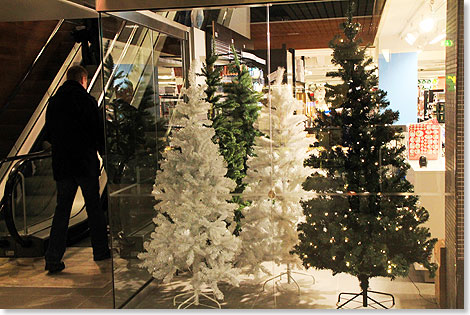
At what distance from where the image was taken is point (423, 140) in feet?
13.1

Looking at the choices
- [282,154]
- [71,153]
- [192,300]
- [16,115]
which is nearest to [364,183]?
[282,154]

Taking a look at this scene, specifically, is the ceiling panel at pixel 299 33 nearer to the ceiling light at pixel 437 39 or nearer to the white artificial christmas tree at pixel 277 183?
the white artificial christmas tree at pixel 277 183

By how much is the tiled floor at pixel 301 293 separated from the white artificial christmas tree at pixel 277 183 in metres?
0.16

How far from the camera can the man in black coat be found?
5570 mm

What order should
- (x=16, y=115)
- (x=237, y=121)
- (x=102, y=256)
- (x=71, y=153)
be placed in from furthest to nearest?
(x=16, y=115) → (x=102, y=256) → (x=71, y=153) → (x=237, y=121)

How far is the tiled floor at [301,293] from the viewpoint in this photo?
4.12 metres

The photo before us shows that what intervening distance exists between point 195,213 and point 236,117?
0.79 metres

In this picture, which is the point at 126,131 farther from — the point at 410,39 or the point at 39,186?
the point at 39,186

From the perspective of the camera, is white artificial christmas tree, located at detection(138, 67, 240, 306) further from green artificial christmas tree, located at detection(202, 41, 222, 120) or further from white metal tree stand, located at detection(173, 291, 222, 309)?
green artificial christmas tree, located at detection(202, 41, 222, 120)

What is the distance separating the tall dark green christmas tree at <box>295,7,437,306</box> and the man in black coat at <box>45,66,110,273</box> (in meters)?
2.45

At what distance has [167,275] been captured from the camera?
4293 mm

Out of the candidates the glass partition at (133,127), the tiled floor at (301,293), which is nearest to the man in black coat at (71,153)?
the glass partition at (133,127)

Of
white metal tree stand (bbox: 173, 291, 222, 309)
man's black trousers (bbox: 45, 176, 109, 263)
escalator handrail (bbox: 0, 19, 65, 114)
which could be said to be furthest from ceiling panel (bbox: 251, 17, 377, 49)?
escalator handrail (bbox: 0, 19, 65, 114)

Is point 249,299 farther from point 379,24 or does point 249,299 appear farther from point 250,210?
point 379,24
